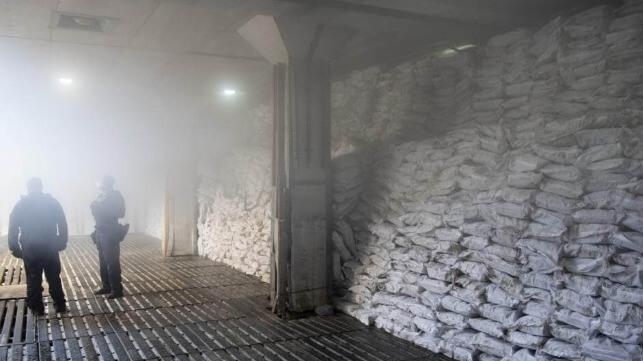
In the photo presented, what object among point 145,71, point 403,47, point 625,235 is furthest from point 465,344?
→ point 145,71

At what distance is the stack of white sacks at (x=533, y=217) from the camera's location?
3557 mm

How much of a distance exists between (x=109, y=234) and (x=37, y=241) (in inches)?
38.4

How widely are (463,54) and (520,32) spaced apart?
0.72m

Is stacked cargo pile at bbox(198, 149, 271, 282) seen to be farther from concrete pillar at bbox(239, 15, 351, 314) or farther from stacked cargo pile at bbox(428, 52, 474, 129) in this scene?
stacked cargo pile at bbox(428, 52, 474, 129)

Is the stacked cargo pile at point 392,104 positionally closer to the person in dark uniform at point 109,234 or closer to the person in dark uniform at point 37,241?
the person in dark uniform at point 109,234

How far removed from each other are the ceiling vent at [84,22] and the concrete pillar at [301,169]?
1.42 m

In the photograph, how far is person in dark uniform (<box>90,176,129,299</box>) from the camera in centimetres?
640

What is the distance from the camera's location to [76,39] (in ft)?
19.6

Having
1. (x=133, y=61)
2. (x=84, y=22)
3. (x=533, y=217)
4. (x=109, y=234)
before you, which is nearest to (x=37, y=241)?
(x=109, y=234)

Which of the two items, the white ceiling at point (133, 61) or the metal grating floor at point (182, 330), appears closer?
the metal grating floor at point (182, 330)

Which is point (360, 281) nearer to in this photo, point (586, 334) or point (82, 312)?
point (586, 334)

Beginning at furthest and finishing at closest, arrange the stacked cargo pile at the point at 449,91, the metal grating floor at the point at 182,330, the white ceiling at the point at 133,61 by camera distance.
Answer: the stacked cargo pile at the point at 449,91 → the white ceiling at the point at 133,61 → the metal grating floor at the point at 182,330

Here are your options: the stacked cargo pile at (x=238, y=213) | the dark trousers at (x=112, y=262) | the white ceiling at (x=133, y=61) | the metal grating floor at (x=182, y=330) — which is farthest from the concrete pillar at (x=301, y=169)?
the dark trousers at (x=112, y=262)

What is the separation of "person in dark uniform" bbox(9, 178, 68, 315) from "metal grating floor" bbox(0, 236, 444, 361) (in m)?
0.23
